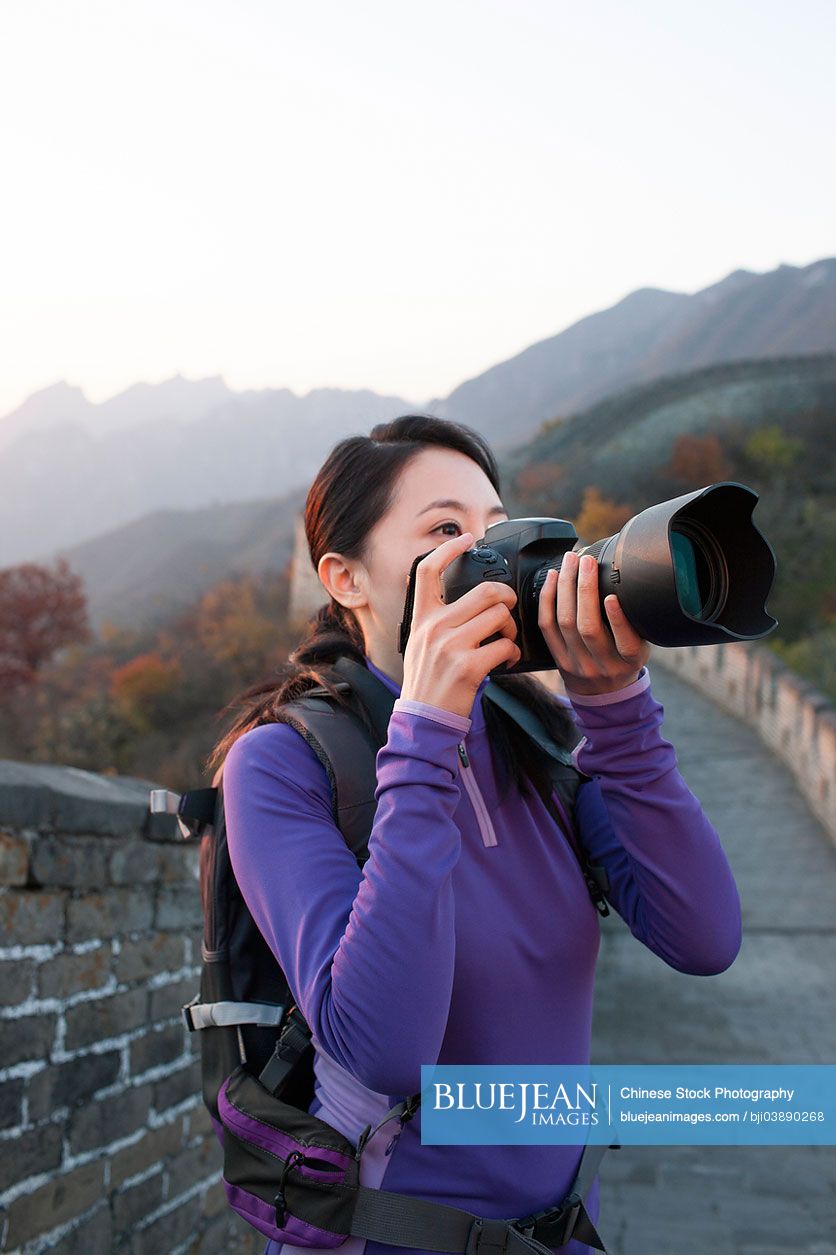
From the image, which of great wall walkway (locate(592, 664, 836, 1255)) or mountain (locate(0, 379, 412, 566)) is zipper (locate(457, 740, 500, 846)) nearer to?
great wall walkway (locate(592, 664, 836, 1255))

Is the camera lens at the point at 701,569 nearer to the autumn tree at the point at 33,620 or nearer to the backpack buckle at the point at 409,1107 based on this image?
the backpack buckle at the point at 409,1107

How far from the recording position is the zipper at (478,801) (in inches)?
51.2

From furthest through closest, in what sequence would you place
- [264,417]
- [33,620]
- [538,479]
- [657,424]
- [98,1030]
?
[264,417]
[33,620]
[657,424]
[538,479]
[98,1030]

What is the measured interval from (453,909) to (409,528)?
571 millimetres

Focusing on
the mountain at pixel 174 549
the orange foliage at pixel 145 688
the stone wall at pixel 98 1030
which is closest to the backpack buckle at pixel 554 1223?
the stone wall at pixel 98 1030

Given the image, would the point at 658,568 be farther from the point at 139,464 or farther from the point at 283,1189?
the point at 139,464

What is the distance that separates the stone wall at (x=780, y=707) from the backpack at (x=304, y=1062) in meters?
4.88

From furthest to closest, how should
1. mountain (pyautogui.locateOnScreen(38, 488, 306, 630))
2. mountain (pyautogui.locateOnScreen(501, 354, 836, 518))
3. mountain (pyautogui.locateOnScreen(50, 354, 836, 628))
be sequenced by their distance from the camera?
mountain (pyautogui.locateOnScreen(38, 488, 306, 630)), mountain (pyautogui.locateOnScreen(50, 354, 836, 628)), mountain (pyautogui.locateOnScreen(501, 354, 836, 518))

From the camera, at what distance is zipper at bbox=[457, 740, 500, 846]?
130cm

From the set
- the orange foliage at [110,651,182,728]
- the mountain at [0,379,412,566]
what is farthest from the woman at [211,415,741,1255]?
the mountain at [0,379,412,566]

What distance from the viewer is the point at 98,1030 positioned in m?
2.41

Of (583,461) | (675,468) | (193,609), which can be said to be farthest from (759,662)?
(193,609)

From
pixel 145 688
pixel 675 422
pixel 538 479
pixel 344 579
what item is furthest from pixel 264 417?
pixel 344 579

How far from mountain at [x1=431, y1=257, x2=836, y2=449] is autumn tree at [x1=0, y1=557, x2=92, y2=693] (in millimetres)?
34560
